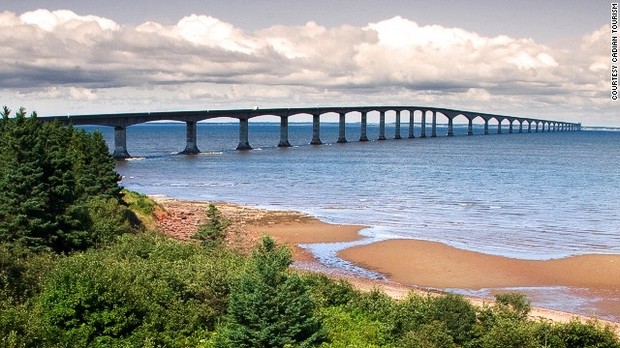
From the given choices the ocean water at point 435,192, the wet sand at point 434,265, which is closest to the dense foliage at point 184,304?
the wet sand at point 434,265

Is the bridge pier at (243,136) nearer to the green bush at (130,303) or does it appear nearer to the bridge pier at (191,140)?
the bridge pier at (191,140)

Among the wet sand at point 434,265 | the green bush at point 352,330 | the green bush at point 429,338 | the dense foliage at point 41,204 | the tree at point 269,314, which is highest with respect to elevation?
the dense foliage at point 41,204

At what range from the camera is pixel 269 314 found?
2162cm

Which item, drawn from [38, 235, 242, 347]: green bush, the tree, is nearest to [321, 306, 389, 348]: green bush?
the tree

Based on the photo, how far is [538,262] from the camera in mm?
40969

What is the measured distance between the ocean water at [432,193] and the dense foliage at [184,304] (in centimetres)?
1439

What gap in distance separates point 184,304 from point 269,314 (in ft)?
14.0

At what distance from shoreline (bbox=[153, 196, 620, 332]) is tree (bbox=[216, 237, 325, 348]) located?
11374mm

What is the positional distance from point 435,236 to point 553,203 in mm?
24652

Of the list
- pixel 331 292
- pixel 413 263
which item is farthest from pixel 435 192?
pixel 331 292

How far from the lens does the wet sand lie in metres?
36.0

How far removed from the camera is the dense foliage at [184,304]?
823 inches

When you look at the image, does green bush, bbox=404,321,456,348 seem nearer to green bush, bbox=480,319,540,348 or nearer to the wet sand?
green bush, bbox=480,319,540,348

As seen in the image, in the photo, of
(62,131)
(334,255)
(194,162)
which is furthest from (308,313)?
(194,162)
